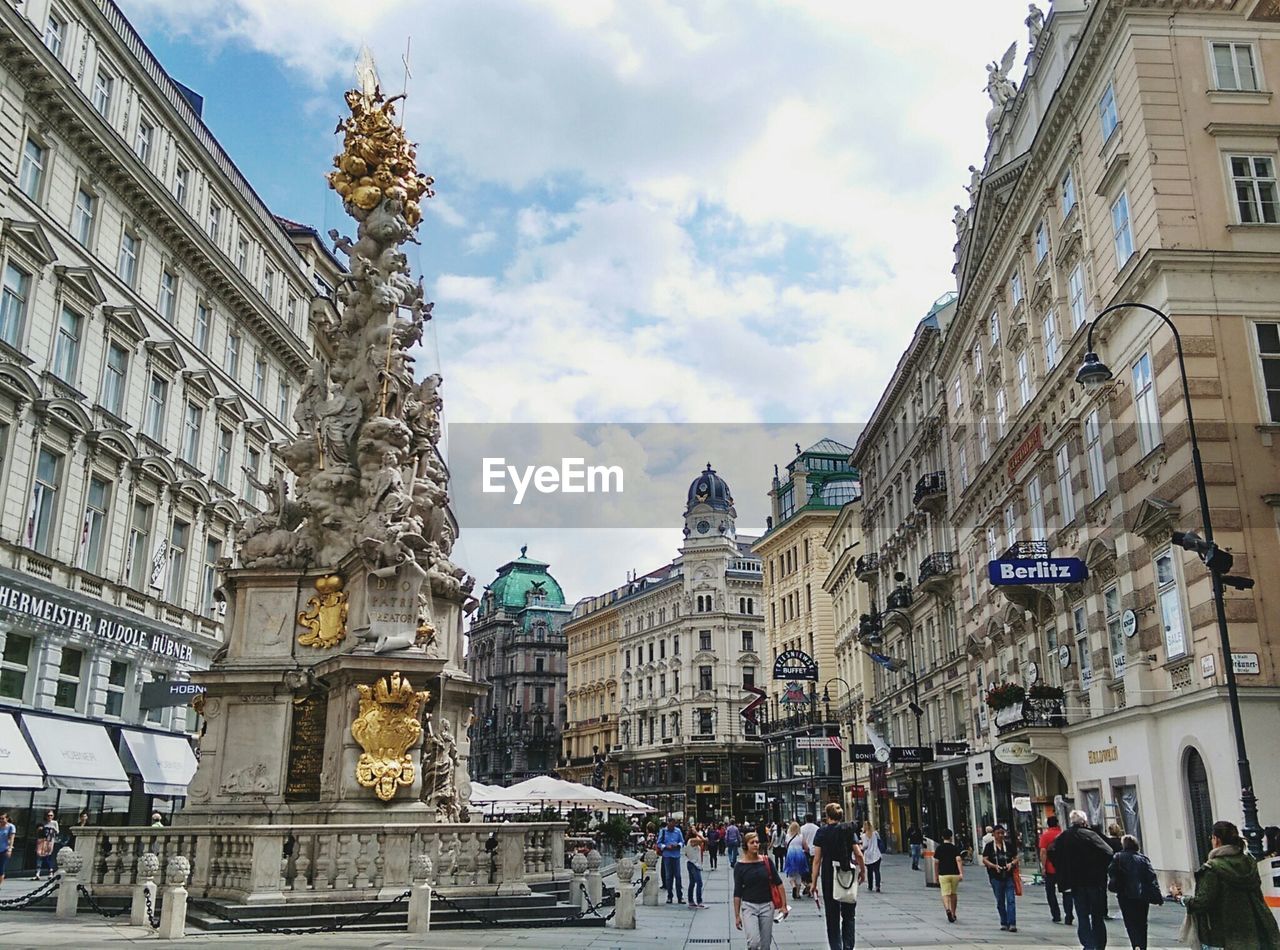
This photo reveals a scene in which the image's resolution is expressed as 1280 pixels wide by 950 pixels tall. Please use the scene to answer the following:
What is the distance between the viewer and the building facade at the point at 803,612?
228ft

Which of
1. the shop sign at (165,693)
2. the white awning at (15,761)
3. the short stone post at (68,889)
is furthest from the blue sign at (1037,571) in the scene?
the white awning at (15,761)

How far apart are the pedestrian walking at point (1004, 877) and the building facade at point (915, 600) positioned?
22050 mm

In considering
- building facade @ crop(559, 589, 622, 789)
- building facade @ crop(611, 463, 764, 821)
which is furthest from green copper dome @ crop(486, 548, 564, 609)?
building facade @ crop(611, 463, 764, 821)

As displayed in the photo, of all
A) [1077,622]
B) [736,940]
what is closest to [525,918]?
[736,940]

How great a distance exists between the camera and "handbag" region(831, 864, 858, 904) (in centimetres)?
1239

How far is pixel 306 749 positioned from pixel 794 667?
125ft

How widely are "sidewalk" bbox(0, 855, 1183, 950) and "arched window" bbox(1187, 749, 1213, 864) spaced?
1315mm

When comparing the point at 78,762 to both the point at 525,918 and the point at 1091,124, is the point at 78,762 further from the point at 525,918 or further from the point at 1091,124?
the point at 1091,124

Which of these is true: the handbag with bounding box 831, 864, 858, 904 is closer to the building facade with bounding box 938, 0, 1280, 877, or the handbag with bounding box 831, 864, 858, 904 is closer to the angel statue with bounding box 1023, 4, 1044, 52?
the building facade with bounding box 938, 0, 1280, 877

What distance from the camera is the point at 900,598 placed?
49.2 meters

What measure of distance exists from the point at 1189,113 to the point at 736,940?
1953 cm

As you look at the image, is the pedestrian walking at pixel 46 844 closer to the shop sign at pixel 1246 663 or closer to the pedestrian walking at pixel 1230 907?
the pedestrian walking at pixel 1230 907

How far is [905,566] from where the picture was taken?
5153 cm

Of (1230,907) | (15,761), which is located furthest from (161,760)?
(1230,907)
